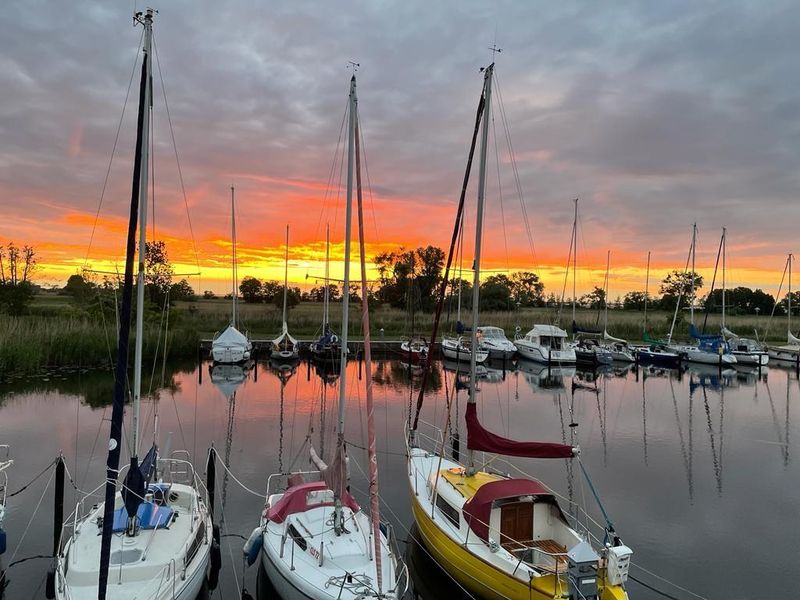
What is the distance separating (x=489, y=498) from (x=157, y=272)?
254 ft

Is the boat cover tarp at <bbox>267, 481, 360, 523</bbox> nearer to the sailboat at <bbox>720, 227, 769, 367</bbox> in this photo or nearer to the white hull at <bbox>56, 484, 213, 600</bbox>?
the white hull at <bbox>56, 484, 213, 600</bbox>

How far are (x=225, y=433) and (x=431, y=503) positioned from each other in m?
17.3

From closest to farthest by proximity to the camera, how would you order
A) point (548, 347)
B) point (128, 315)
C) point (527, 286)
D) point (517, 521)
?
point (128, 315), point (517, 521), point (548, 347), point (527, 286)

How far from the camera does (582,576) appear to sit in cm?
1018

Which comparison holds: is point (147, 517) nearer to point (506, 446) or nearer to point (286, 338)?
point (506, 446)

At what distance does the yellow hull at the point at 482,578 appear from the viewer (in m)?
10.8

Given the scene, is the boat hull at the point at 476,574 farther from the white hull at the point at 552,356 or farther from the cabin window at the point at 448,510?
the white hull at the point at 552,356

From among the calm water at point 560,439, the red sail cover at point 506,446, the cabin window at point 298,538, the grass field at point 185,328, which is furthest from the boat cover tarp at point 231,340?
the cabin window at point 298,538

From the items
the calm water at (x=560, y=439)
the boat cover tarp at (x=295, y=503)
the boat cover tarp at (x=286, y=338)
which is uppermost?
the boat cover tarp at (x=286, y=338)

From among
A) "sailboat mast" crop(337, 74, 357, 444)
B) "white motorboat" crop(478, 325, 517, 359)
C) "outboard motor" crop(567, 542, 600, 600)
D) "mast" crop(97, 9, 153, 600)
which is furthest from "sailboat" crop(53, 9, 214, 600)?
"white motorboat" crop(478, 325, 517, 359)

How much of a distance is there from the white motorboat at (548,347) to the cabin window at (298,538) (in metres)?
49.0

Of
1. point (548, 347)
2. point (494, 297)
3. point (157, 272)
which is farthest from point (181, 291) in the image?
point (494, 297)

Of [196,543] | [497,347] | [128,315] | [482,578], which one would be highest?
[128,315]

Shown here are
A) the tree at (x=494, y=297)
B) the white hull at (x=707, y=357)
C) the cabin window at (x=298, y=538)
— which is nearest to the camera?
the cabin window at (x=298, y=538)
